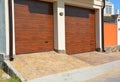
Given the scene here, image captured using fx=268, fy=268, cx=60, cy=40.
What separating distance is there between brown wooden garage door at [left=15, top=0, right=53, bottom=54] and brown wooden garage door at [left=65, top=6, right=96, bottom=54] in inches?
63.4

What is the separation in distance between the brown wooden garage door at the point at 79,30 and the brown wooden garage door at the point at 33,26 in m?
1.61

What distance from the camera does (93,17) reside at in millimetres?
18484

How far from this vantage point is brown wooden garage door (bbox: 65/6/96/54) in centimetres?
1590

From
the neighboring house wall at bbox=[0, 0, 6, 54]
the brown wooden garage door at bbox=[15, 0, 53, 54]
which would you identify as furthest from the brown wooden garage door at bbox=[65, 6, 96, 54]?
the neighboring house wall at bbox=[0, 0, 6, 54]

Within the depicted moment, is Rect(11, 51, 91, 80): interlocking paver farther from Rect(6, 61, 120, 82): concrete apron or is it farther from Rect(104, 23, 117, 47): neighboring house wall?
Rect(104, 23, 117, 47): neighboring house wall

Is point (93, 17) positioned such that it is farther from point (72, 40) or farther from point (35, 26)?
point (35, 26)

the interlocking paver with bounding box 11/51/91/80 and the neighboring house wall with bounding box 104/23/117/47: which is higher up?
the neighboring house wall with bounding box 104/23/117/47

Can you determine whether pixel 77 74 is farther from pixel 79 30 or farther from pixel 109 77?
pixel 79 30

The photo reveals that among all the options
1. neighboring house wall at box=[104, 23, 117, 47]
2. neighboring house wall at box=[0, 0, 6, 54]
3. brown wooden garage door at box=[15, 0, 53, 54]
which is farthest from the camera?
neighboring house wall at box=[104, 23, 117, 47]

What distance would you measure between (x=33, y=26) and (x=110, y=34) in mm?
8844

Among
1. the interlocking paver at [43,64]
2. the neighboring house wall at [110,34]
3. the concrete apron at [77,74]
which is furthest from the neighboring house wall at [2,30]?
the neighboring house wall at [110,34]

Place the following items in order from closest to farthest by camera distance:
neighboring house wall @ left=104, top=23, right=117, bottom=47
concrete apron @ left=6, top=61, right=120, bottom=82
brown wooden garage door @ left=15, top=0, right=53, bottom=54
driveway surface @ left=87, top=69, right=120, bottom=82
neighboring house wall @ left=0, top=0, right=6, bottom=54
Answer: concrete apron @ left=6, top=61, right=120, bottom=82
driveway surface @ left=87, top=69, right=120, bottom=82
neighboring house wall @ left=0, top=0, right=6, bottom=54
brown wooden garage door @ left=15, top=0, right=53, bottom=54
neighboring house wall @ left=104, top=23, right=117, bottom=47

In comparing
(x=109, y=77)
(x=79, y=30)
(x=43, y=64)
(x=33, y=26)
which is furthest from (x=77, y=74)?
(x=79, y=30)

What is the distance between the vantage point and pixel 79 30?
55.1 ft
